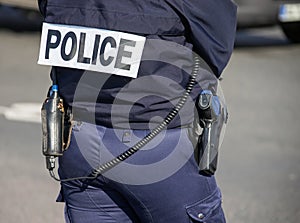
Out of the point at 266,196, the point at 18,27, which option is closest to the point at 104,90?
the point at 266,196

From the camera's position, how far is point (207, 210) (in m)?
2.44

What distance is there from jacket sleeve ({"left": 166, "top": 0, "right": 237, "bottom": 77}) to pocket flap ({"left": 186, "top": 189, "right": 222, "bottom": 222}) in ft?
1.34

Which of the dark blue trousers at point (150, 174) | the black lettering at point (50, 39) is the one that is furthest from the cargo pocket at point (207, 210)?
the black lettering at point (50, 39)

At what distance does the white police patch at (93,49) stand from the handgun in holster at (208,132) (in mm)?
251

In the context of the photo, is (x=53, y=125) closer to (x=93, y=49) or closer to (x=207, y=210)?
(x=93, y=49)

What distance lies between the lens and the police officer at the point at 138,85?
2.34 m

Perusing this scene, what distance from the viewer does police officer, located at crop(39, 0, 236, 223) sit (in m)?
2.34

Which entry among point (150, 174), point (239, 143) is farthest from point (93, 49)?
point (239, 143)

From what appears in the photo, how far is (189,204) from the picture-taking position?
2.42 metres

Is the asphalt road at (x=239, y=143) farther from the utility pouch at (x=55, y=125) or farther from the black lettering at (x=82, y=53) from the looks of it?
the black lettering at (x=82, y=53)

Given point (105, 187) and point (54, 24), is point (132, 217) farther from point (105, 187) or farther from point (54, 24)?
point (54, 24)

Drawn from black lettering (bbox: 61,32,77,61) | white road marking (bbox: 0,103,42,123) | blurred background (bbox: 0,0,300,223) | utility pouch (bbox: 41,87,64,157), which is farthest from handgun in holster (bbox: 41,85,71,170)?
white road marking (bbox: 0,103,42,123)

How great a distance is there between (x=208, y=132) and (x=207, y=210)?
246 mm

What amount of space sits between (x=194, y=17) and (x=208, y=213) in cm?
61
